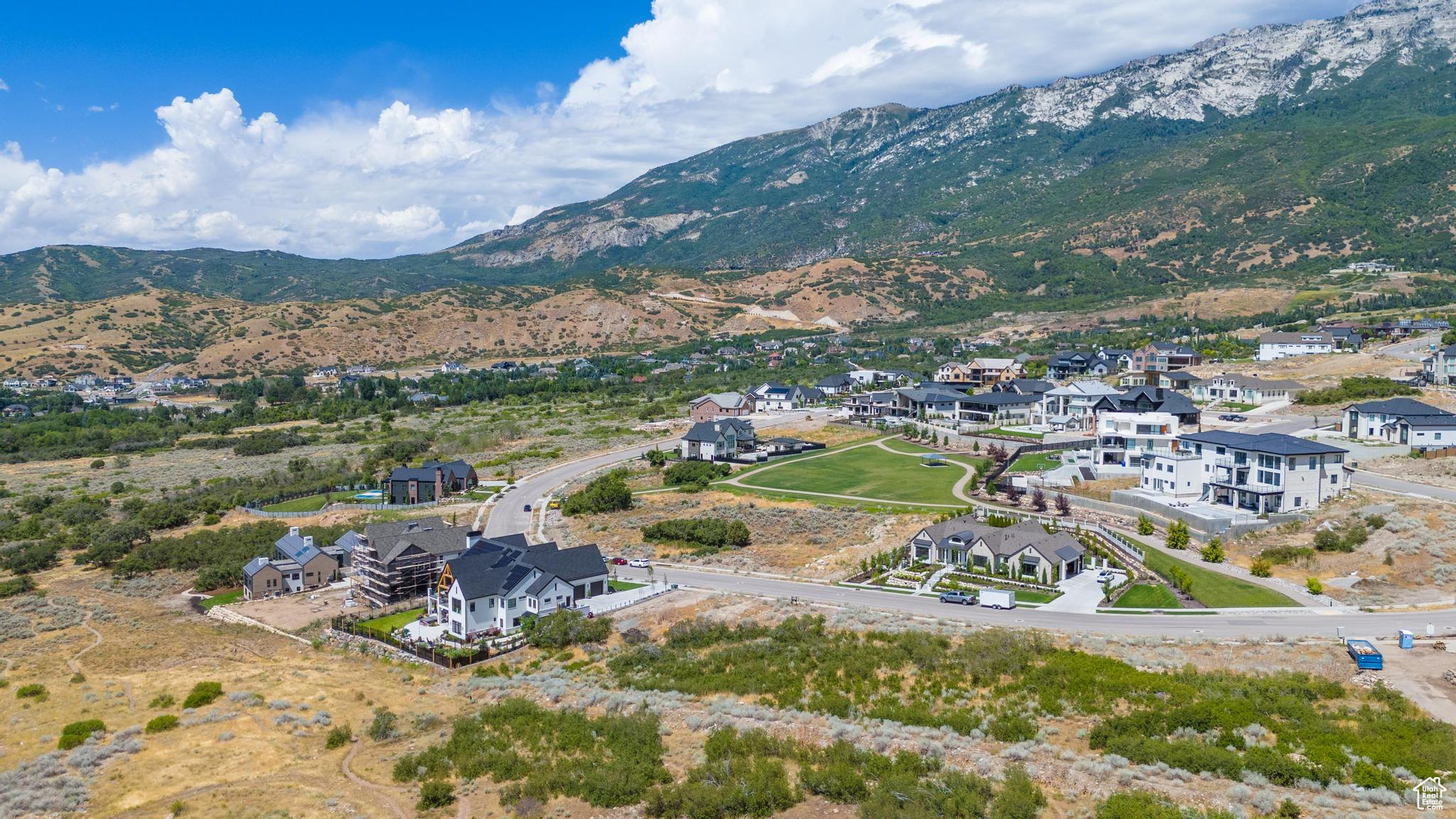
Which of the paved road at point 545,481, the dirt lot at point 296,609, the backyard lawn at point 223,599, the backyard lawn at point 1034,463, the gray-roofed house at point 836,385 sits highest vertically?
the gray-roofed house at point 836,385

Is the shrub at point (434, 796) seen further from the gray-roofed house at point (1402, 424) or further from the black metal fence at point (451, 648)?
the gray-roofed house at point (1402, 424)

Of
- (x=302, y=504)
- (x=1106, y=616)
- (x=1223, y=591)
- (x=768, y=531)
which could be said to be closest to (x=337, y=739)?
(x=1106, y=616)

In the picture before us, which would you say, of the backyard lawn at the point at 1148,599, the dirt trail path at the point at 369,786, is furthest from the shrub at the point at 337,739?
the backyard lawn at the point at 1148,599

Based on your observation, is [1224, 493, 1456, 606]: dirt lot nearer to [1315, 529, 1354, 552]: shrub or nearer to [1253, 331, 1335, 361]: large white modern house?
[1315, 529, 1354, 552]: shrub

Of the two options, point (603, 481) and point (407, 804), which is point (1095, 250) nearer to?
point (603, 481)

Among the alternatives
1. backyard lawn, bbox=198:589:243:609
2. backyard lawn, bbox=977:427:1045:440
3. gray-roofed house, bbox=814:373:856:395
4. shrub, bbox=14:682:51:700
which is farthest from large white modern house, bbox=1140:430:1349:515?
shrub, bbox=14:682:51:700

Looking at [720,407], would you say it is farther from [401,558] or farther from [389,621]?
[389,621]
